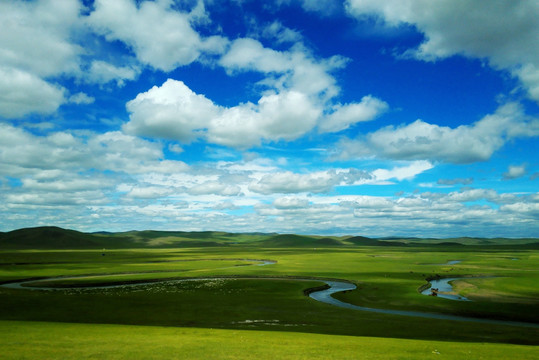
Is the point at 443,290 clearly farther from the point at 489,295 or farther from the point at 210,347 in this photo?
the point at 210,347

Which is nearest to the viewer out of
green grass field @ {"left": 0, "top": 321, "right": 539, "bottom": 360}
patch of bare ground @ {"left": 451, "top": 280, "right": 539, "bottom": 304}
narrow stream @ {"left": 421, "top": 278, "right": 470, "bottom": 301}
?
green grass field @ {"left": 0, "top": 321, "right": 539, "bottom": 360}

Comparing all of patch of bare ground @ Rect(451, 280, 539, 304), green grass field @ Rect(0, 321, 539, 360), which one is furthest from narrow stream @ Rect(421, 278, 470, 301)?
green grass field @ Rect(0, 321, 539, 360)

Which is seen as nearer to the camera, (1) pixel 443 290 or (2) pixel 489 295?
(2) pixel 489 295

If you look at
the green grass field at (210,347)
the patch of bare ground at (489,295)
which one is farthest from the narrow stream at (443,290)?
the green grass field at (210,347)

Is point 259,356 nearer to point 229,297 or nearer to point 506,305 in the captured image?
point 229,297

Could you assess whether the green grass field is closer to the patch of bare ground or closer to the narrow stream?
the patch of bare ground

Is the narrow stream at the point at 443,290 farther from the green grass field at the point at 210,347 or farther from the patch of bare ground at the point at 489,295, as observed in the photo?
the green grass field at the point at 210,347

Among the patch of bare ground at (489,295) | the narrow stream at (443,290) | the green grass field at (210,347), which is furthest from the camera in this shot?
the narrow stream at (443,290)

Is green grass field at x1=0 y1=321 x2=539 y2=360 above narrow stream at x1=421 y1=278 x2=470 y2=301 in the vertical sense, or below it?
above

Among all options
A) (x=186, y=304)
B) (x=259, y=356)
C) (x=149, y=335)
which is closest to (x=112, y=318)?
(x=186, y=304)

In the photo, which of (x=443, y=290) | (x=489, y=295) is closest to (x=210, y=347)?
(x=489, y=295)

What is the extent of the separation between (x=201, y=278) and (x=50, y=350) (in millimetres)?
73230

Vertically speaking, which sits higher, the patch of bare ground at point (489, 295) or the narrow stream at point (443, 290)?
the patch of bare ground at point (489, 295)

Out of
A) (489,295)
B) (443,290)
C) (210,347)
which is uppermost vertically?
(210,347)
